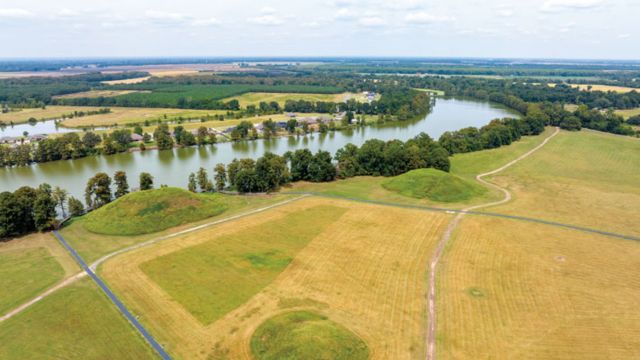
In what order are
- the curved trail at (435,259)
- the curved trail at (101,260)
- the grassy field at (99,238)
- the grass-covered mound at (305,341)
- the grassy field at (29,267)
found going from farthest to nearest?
the grassy field at (99,238)
the grassy field at (29,267)
the curved trail at (101,260)
the curved trail at (435,259)
the grass-covered mound at (305,341)

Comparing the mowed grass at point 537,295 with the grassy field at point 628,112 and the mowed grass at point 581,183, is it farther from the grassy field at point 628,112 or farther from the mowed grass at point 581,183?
the grassy field at point 628,112

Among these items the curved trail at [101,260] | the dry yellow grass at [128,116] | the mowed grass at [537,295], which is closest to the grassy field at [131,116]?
the dry yellow grass at [128,116]

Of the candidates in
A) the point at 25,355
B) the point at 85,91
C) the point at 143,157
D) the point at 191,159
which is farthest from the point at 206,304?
the point at 85,91

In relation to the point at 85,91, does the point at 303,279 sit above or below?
below

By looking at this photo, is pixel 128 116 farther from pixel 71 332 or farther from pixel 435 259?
pixel 435 259

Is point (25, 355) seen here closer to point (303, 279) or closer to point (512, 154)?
point (303, 279)
